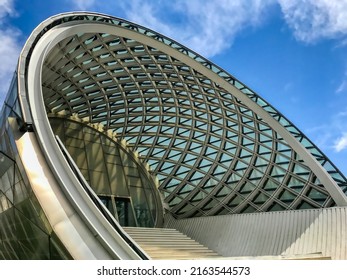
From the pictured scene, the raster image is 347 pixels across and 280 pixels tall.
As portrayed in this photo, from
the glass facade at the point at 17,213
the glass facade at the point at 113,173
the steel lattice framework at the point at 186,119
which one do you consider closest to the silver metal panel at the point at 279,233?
the steel lattice framework at the point at 186,119

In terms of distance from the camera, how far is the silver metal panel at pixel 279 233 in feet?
71.7

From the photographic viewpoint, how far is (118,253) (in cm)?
1119

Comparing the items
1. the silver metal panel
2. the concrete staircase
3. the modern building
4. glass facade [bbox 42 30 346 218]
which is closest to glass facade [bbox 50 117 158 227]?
the modern building

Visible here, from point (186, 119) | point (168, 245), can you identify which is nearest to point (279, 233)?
point (168, 245)

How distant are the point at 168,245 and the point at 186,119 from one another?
35.1 feet

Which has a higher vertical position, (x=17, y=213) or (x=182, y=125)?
(x=182, y=125)

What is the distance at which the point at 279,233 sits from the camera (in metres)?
24.0

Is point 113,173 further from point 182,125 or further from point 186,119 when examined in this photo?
point 186,119

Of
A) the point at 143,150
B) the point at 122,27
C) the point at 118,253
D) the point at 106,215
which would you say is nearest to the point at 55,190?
the point at 106,215

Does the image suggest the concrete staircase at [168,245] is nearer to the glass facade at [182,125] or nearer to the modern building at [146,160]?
the modern building at [146,160]

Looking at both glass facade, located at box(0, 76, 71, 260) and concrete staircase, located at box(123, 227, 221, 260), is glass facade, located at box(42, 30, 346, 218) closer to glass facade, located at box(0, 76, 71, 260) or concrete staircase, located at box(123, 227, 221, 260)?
concrete staircase, located at box(123, 227, 221, 260)

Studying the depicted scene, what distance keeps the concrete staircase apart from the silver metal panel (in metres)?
1.16

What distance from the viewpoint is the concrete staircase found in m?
23.2

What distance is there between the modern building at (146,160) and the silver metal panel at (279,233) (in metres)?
0.08
